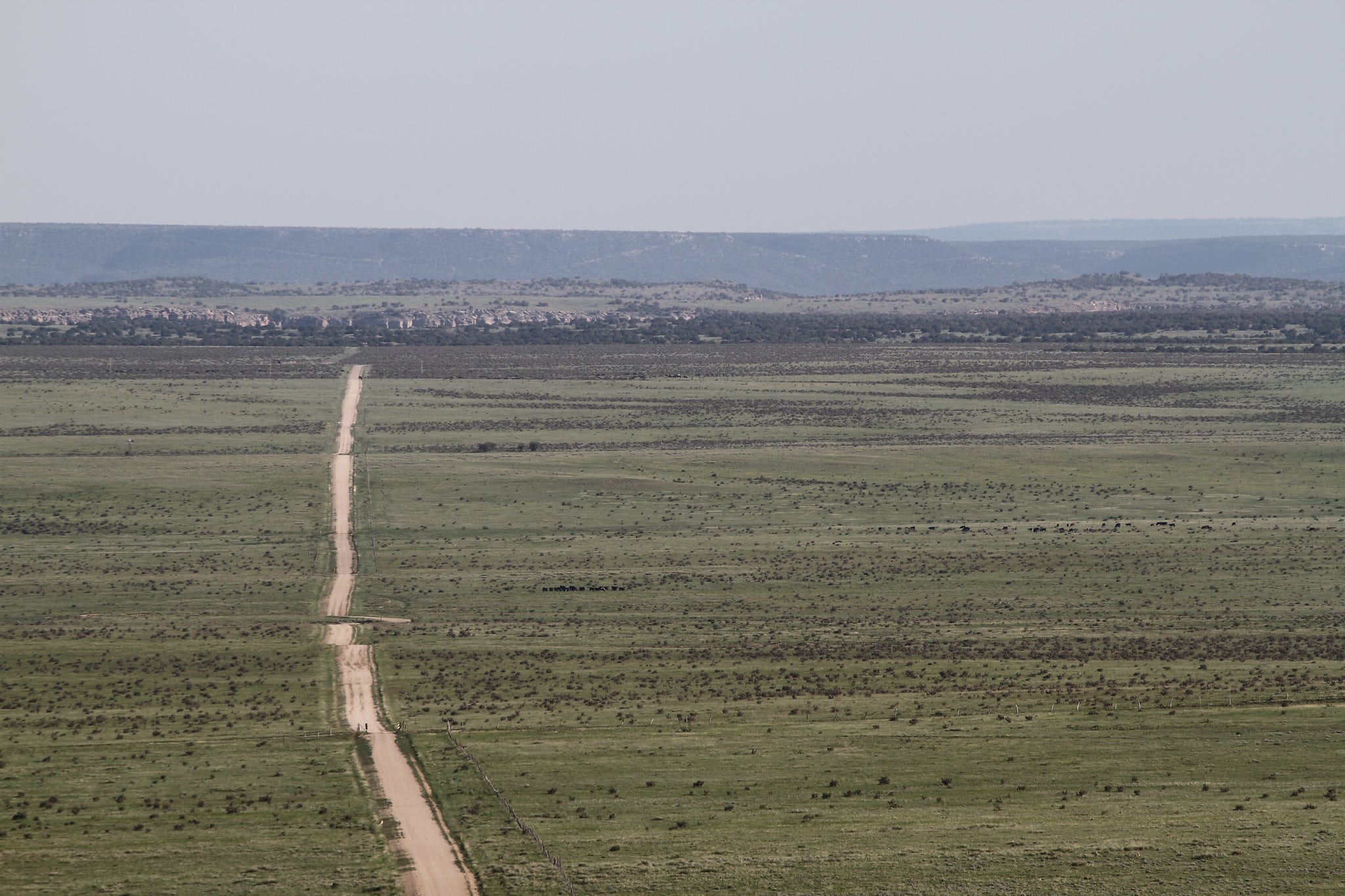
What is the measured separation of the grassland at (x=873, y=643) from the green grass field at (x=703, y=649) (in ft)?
0.63

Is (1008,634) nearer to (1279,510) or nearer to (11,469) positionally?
(1279,510)

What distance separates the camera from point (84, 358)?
163500 mm

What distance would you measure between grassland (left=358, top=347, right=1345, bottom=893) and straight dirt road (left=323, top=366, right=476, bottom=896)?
2.37 ft

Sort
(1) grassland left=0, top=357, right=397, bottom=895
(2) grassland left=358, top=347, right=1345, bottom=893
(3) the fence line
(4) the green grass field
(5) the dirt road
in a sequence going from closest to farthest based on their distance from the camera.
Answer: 1. (3) the fence line
2. (1) grassland left=0, top=357, right=397, bottom=895
3. (4) the green grass field
4. (2) grassland left=358, top=347, right=1345, bottom=893
5. (5) the dirt road

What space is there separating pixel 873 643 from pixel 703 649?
5855 mm

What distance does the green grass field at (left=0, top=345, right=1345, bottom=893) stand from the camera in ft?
110

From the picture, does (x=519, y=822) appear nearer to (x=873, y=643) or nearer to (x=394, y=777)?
(x=394, y=777)

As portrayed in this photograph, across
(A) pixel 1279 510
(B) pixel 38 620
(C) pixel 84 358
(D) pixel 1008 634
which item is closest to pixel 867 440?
(A) pixel 1279 510

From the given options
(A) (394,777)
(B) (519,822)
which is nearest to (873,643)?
(A) (394,777)

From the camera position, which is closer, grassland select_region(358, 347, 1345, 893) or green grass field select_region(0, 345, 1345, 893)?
green grass field select_region(0, 345, 1345, 893)

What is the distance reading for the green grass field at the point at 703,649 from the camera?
33.4 meters

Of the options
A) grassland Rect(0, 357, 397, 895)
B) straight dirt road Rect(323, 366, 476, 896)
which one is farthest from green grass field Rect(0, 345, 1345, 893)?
straight dirt road Rect(323, 366, 476, 896)

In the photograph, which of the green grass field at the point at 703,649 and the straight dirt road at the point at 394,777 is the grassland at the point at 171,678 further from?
the straight dirt road at the point at 394,777

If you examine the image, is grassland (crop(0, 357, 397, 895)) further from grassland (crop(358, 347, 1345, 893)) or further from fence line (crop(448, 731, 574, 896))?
grassland (crop(358, 347, 1345, 893))
